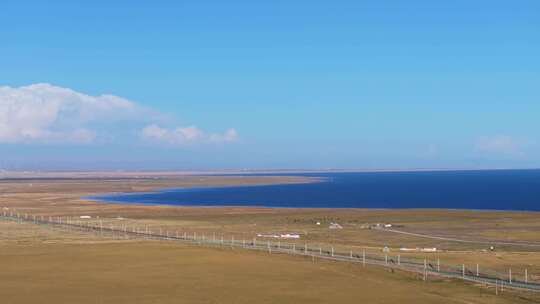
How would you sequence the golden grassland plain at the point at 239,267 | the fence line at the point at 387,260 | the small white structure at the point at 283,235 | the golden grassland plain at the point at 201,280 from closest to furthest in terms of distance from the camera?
the golden grassland plain at the point at 201,280
the golden grassland plain at the point at 239,267
the fence line at the point at 387,260
the small white structure at the point at 283,235

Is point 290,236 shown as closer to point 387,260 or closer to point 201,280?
point 387,260

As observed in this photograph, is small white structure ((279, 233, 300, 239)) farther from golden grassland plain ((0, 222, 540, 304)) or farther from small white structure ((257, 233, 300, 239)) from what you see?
golden grassland plain ((0, 222, 540, 304))

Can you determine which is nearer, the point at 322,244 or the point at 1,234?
the point at 322,244

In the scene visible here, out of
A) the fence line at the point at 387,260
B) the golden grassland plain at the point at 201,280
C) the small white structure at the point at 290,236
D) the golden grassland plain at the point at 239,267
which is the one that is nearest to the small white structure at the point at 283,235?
the small white structure at the point at 290,236

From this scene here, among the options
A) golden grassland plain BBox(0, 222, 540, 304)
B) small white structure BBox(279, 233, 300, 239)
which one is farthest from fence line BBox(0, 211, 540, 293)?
small white structure BBox(279, 233, 300, 239)

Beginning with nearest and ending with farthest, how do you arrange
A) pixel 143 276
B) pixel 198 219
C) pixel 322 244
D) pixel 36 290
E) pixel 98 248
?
pixel 36 290 → pixel 143 276 → pixel 98 248 → pixel 322 244 → pixel 198 219

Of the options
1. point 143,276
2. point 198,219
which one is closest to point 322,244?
point 143,276

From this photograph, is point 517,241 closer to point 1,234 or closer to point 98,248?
point 98,248

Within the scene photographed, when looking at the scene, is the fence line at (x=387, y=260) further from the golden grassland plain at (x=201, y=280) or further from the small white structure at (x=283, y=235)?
the small white structure at (x=283, y=235)

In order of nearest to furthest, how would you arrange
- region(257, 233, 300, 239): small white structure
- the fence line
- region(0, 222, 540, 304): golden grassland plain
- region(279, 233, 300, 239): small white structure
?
1. region(0, 222, 540, 304): golden grassland plain
2. the fence line
3. region(279, 233, 300, 239): small white structure
4. region(257, 233, 300, 239): small white structure

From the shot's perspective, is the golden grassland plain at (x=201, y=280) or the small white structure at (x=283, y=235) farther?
the small white structure at (x=283, y=235)

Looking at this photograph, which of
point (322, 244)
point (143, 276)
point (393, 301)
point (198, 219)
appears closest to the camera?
point (393, 301)
